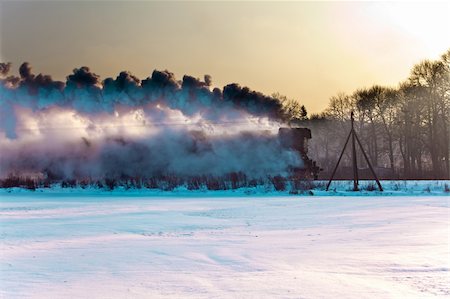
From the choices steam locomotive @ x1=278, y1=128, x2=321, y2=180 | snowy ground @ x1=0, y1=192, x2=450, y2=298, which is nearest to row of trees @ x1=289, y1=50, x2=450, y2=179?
steam locomotive @ x1=278, y1=128, x2=321, y2=180

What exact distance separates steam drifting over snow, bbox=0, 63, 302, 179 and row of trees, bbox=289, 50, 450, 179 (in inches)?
404

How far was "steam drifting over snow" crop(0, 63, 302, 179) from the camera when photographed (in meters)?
39.8

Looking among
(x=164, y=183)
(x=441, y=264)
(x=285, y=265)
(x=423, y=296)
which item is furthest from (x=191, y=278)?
(x=164, y=183)

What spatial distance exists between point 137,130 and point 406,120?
26.1 m

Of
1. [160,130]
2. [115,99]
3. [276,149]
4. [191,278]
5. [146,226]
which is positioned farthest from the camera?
[115,99]

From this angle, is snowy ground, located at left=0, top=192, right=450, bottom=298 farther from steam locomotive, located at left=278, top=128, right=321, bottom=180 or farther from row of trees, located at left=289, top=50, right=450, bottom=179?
row of trees, located at left=289, top=50, right=450, bottom=179

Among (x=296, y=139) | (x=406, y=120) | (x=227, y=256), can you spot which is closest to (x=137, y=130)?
(x=296, y=139)

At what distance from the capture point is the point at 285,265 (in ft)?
25.1

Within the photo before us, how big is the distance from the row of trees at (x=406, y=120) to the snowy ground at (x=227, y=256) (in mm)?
30548

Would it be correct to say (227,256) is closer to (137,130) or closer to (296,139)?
(296,139)

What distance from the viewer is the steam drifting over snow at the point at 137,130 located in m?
39.8

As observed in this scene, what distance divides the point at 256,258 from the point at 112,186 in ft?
82.6

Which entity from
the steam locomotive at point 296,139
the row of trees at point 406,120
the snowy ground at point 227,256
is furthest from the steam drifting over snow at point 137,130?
the snowy ground at point 227,256

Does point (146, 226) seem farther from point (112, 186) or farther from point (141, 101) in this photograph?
point (141, 101)
